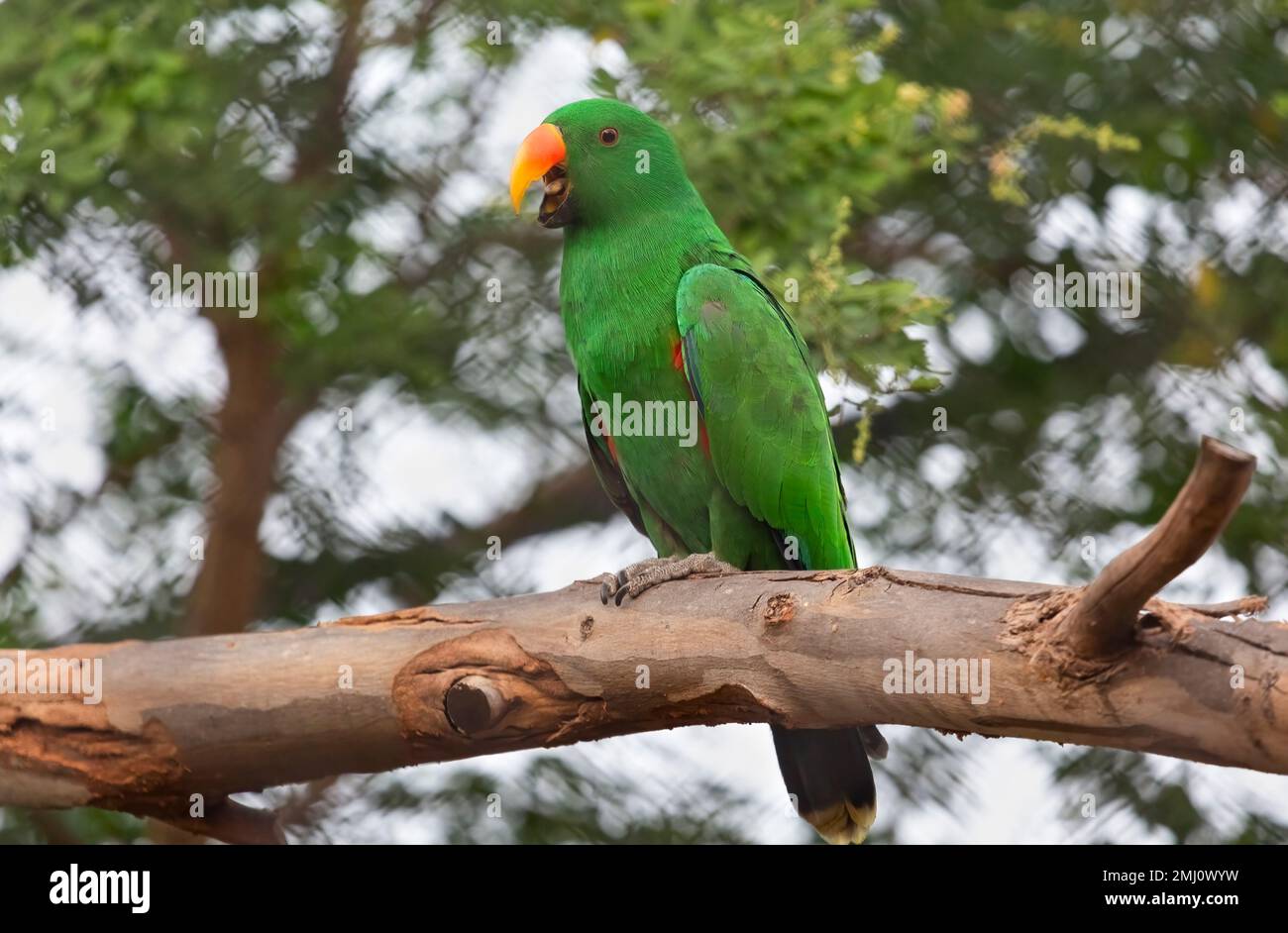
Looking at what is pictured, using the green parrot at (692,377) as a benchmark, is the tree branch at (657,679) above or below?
below

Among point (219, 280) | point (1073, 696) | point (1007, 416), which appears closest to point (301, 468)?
point (219, 280)

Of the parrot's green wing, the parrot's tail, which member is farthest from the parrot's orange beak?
the parrot's tail

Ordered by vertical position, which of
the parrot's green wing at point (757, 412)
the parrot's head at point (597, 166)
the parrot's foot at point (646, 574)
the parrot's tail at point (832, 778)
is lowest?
the parrot's tail at point (832, 778)

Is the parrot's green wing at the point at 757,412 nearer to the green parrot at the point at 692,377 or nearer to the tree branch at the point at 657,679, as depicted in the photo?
the green parrot at the point at 692,377

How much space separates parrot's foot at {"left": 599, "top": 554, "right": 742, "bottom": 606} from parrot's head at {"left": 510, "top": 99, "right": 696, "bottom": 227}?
42.1 inches

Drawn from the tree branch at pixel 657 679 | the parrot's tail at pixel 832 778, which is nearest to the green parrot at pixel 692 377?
the parrot's tail at pixel 832 778

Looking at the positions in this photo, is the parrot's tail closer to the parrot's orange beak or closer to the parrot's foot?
the parrot's foot

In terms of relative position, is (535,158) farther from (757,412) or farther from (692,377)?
(757,412)

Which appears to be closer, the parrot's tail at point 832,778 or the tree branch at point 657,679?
the tree branch at point 657,679

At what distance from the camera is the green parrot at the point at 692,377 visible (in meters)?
3.27

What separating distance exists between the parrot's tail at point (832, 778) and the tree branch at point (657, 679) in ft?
1.76

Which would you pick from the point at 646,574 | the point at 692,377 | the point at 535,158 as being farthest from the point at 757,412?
the point at 535,158

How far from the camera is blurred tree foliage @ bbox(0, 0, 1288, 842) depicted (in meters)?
4.68

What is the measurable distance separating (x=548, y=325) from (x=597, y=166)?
1467 mm
